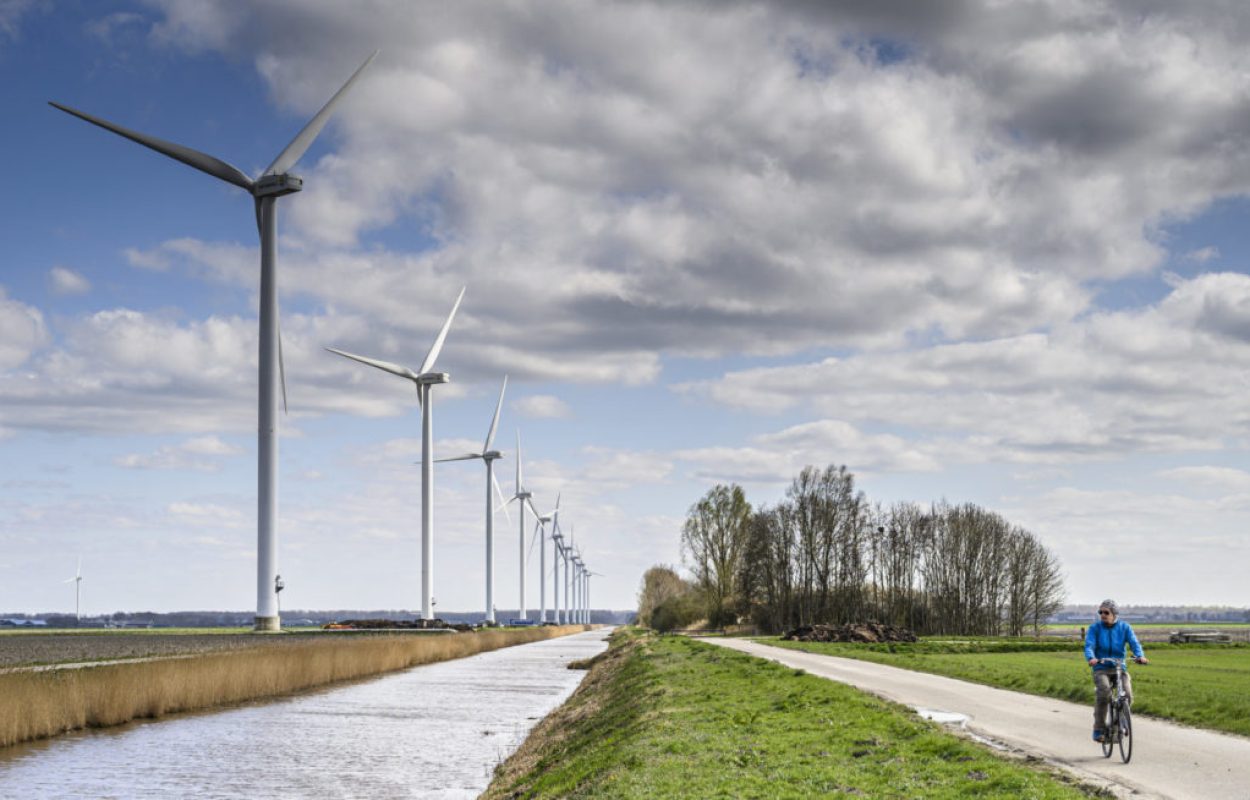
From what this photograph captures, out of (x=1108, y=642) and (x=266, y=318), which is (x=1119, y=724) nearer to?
(x=1108, y=642)

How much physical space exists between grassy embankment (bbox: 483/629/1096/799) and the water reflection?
1.97 m

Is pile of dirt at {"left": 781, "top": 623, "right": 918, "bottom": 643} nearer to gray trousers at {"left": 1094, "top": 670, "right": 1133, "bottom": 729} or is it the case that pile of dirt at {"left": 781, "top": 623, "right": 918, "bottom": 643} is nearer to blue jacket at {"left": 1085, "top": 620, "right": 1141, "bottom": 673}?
blue jacket at {"left": 1085, "top": 620, "right": 1141, "bottom": 673}

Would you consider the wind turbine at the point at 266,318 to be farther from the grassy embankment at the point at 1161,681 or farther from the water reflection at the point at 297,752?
the grassy embankment at the point at 1161,681

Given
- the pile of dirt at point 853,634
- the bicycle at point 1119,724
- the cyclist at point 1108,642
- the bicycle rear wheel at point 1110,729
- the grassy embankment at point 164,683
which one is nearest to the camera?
the bicycle at point 1119,724

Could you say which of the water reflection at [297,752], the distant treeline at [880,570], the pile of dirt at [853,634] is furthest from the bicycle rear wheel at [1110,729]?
the distant treeline at [880,570]

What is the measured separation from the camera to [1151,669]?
42438 millimetres

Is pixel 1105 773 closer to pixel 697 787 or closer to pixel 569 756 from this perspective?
pixel 697 787

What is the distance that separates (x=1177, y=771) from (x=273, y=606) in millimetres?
44940

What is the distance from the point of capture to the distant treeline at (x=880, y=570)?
11356 centimetres

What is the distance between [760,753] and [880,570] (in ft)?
340

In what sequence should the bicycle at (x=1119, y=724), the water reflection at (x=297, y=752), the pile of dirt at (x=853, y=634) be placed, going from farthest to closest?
the pile of dirt at (x=853, y=634) → the water reflection at (x=297, y=752) → the bicycle at (x=1119, y=724)

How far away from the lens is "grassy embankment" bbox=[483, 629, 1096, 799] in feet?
51.2

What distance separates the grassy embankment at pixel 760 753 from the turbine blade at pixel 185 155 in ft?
110

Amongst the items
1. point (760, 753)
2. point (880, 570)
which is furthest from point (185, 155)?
point (880, 570)
